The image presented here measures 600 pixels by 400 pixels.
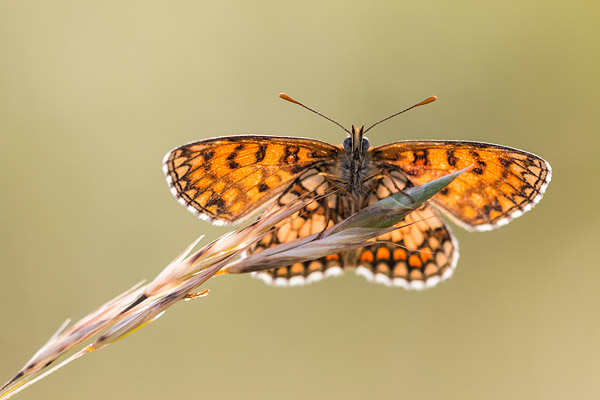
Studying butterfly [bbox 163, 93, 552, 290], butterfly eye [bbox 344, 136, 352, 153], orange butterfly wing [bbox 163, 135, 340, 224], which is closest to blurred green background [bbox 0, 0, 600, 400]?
butterfly [bbox 163, 93, 552, 290]

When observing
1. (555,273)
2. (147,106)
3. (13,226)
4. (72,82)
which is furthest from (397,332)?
(72,82)

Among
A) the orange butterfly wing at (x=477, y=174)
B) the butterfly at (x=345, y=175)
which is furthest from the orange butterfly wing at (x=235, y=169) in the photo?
the orange butterfly wing at (x=477, y=174)

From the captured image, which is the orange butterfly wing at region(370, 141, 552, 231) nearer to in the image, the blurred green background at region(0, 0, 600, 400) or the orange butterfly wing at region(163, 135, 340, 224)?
the orange butterfly wing at region(163, 135, 340, 224)

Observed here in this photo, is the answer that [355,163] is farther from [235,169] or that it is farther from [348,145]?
[235,169]

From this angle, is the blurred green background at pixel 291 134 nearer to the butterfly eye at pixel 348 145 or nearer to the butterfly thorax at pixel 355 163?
the butterfly thorax at pixel 355 163

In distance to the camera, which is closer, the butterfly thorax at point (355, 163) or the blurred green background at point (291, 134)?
the butterfly thorax at point (355, 163)

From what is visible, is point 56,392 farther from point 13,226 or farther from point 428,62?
point 428,62
